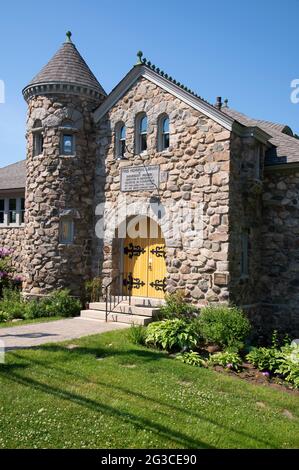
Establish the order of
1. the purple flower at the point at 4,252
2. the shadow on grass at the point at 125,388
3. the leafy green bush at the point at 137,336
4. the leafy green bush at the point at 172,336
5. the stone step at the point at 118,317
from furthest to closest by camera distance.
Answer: the purple flower at the point at 4,252 → the stone step at the point at 118,317 → the leafy green bush at the point at 137,336 → the leafy green bush at the point at 172,336 → the shadow on grass at the point at 125,388

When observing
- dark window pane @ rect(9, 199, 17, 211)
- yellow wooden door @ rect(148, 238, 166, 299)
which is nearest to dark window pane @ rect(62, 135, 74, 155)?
yellow wooden door @ rect(148, 238, 166, 299)

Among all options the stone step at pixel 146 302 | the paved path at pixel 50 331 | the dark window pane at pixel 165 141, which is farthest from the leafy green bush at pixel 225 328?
the dark window pane at pixel 165 141

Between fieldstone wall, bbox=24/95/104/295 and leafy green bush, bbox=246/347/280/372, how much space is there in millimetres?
7241

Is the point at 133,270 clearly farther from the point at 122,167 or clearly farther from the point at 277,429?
the point at 277,429

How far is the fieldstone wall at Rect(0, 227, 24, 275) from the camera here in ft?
64.7

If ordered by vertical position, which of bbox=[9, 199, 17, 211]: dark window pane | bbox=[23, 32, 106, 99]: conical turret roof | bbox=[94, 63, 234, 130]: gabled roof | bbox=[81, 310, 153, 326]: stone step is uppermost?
bbox=[23, 32, 106, 99]: conical turret roof

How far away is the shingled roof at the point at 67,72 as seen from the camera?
51.4ft

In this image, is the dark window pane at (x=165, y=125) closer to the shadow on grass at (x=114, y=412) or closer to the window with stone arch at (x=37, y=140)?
the window with stone arch at (x=37, y=140)

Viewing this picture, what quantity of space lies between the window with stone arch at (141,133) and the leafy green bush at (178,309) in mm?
5124

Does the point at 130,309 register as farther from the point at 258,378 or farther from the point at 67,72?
the point at 67,72

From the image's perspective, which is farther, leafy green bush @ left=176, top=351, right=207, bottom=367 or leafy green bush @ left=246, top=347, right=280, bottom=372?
leafy green bush @ left=246, top=347, right=280, bottom=372

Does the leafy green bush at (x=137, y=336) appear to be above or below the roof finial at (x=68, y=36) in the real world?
below

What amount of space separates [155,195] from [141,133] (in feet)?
7.61

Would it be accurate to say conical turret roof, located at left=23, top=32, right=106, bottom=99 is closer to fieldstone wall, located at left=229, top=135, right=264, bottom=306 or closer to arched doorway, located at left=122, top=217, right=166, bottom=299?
arched doorway, located at left=122, top=217, right=166, bottom=299
